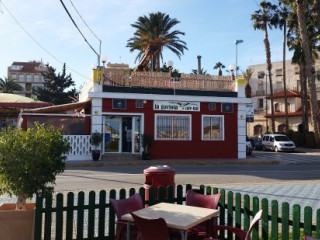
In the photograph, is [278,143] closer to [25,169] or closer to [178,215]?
[178,215]

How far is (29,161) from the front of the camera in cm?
534

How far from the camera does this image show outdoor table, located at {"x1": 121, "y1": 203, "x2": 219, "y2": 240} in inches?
168

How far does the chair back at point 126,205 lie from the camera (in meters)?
5.07

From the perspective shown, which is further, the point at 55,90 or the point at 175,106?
the point at 55,90

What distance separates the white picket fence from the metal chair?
18.2m

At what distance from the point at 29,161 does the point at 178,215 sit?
7.52ft

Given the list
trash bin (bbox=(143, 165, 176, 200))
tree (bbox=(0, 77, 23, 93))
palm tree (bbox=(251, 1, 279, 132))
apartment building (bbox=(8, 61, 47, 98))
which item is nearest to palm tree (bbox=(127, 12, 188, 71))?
palm tree (bbox=(251, 1, 279, 132))

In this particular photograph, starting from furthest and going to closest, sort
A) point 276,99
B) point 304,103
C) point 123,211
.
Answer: point 276,99 → point 304,103 → point 123,211

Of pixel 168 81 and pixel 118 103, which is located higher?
pixel 168 81

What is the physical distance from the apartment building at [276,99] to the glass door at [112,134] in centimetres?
3691

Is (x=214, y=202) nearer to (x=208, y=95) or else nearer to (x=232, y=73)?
(x=208, y=95)

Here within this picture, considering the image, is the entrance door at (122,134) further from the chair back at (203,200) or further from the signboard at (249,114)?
the chair back at (203,200)

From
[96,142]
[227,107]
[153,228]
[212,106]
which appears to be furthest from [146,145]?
[153,228]

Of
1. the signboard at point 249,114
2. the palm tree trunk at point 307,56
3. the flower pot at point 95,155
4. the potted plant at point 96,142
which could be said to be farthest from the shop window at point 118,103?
the palm tree trunk at point 307,56
